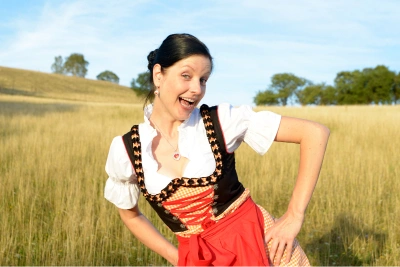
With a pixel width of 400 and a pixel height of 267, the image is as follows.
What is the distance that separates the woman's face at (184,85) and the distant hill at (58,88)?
146 ft

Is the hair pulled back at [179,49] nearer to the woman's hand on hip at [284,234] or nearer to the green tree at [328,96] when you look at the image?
the woman's hand on hip at [284,234]

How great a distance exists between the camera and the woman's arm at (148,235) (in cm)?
169

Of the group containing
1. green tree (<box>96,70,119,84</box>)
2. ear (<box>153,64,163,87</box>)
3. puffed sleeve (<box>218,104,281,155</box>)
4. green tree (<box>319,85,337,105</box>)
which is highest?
green tree (<box>96,70,119,84</box>)

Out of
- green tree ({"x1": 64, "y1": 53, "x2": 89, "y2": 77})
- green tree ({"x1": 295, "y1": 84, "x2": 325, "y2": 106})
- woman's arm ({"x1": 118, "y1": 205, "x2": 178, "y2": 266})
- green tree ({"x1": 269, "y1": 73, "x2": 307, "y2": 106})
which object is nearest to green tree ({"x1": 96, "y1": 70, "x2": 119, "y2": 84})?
green tree ({"x1": 64, "y1": 53, "x2": 89, "y2": 77})

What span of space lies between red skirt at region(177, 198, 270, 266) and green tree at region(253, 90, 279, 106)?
62.0 m

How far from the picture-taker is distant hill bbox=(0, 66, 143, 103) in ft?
155

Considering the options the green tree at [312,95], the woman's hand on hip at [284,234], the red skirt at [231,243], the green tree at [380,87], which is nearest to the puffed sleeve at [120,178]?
the red skirt at [231,243]

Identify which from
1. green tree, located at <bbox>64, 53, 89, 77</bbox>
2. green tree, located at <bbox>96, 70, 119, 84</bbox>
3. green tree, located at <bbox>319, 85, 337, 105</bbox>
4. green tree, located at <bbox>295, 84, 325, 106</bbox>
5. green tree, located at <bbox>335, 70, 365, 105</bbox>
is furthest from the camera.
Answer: green tree, located at <bbox>96, 70, 119, 84</bbox>

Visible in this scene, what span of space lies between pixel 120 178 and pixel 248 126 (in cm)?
49

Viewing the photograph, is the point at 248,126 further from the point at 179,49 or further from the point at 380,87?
the point at 380,87

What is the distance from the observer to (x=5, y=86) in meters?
44.9

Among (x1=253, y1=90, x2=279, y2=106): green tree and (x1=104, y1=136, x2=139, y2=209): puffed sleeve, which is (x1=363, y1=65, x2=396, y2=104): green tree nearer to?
(x1=253, y1=90, x2=279, y2=106): green tree

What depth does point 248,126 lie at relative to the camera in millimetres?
1550

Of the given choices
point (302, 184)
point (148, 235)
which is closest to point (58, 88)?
point (148, 235)
